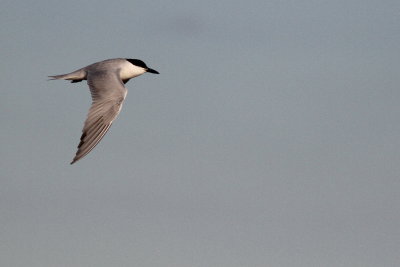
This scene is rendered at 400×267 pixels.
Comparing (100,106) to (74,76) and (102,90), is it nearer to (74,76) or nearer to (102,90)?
(102,90)

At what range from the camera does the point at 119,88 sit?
2139 centimetres

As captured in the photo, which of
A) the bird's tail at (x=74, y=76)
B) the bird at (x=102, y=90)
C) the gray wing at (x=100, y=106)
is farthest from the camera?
the bird's tail at (x=74, y=76)

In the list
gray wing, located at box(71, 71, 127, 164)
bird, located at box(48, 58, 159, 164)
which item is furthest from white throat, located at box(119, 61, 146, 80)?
gray wing, located at box(71, 71, 127, 164)

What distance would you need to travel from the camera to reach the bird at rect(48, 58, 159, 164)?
19.5 m

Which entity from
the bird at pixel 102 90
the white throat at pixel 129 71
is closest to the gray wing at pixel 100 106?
the bird at pixel 102 90

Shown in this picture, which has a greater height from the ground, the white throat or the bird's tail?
the white throat

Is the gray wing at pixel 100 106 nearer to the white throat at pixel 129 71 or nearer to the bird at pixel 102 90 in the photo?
the bird at pixel 102 90

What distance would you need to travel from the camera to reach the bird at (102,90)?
63.9ft

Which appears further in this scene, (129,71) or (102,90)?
(129,71)

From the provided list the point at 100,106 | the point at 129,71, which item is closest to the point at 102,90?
the point at 100,106

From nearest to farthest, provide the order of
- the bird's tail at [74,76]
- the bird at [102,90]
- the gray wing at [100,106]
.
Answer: the gray wing at [100,106] < the bird at [102,90] < the bird's tail at [74,76]

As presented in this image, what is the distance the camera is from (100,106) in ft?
67.4

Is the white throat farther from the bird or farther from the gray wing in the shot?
the gray wing

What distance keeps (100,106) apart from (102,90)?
0.72m
